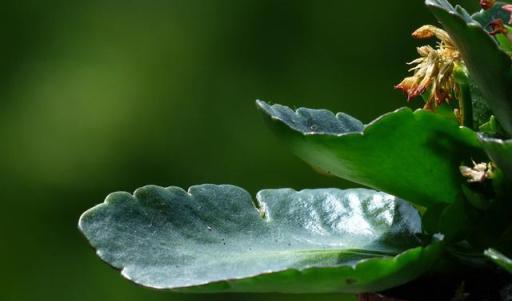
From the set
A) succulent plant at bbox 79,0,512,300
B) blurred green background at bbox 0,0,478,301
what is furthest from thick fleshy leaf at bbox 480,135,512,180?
blurred green background at bbox 0,0,478,301

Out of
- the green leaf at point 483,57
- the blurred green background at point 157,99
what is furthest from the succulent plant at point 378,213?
the blurred green background at point 157,99

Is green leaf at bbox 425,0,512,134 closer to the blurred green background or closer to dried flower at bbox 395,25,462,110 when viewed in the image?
dried flower at bbox 395,25,462,110

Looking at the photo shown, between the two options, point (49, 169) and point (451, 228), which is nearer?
point (451, 228)

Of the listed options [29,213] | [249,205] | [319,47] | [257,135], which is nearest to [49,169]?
[29,213]

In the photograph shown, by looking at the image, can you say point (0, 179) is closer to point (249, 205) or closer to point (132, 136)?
point (132, 136)

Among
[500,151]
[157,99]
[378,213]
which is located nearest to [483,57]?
[500,151]

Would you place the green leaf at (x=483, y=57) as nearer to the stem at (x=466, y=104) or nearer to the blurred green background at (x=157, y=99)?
the stem at (x=466, y=104)

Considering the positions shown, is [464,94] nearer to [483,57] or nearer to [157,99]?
[483,57]
